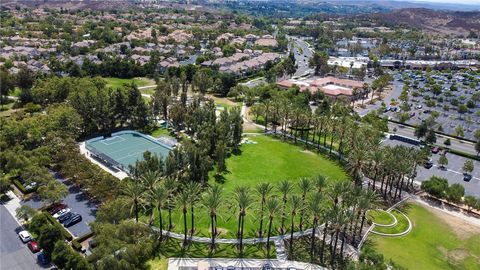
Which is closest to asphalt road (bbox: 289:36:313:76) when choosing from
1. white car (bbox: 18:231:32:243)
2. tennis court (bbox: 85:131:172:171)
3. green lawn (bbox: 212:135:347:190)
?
green lawn (bbox: 212:135:347:190)

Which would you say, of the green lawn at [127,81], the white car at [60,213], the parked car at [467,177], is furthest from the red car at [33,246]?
the green lawn at [127,81]

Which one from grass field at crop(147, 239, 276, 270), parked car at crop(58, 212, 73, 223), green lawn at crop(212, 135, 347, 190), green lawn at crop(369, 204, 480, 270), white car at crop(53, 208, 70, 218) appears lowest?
green lawn at crop(369, 204, 480, 270)

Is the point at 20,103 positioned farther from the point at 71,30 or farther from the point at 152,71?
the point at 71,30

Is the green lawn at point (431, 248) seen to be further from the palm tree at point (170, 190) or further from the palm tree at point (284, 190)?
the palm tree at point (170, 190)

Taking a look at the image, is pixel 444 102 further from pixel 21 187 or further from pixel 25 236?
pixel 25 236

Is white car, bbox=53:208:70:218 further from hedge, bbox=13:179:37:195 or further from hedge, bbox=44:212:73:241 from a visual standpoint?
hedge, bbox=13:179:37:195

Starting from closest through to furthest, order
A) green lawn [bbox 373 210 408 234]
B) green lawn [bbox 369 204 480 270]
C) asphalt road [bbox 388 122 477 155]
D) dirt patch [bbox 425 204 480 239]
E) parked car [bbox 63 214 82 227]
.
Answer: green lawn [bbox 369 204 480 270]
parked car [bbox 63 214 82 227]
green lawn [bbox 373 210 408 234]
dirt patch [bbox 425 204 480 239]
asphalt road [bbox 388 122 477 155]
